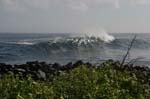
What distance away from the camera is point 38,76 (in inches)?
429

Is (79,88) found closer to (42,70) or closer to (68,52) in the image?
(42,70)

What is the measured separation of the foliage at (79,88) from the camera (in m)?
7.38

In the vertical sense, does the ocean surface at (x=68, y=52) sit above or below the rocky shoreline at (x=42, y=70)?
below

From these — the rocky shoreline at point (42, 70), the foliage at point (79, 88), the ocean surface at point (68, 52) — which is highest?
the foliage at point (79, 88)

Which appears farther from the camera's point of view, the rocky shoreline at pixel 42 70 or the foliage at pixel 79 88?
the rocky shoreline at pixel 42 70

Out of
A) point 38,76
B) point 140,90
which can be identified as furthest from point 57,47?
point 140,90

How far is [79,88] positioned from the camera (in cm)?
785

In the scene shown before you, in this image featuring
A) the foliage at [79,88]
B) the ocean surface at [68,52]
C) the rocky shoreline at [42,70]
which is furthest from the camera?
the ocean surface at [68,52]

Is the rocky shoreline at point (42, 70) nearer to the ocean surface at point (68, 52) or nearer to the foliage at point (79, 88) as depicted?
the ocean surface at point (68, 52)

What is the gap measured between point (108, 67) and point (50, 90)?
2796 millimetres

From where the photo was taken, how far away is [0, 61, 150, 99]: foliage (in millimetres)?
7383

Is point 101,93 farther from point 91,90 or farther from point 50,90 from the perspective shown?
point 50,90

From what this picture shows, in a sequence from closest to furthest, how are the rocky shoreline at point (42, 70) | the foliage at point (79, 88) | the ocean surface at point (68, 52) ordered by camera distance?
the foliage at point (79, 88) → the rocky shoreline at point (42, 70) → the ocean surface at point (68, 52)

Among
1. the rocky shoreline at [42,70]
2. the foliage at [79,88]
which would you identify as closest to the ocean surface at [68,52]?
the rocky shoreline at [42,70]
